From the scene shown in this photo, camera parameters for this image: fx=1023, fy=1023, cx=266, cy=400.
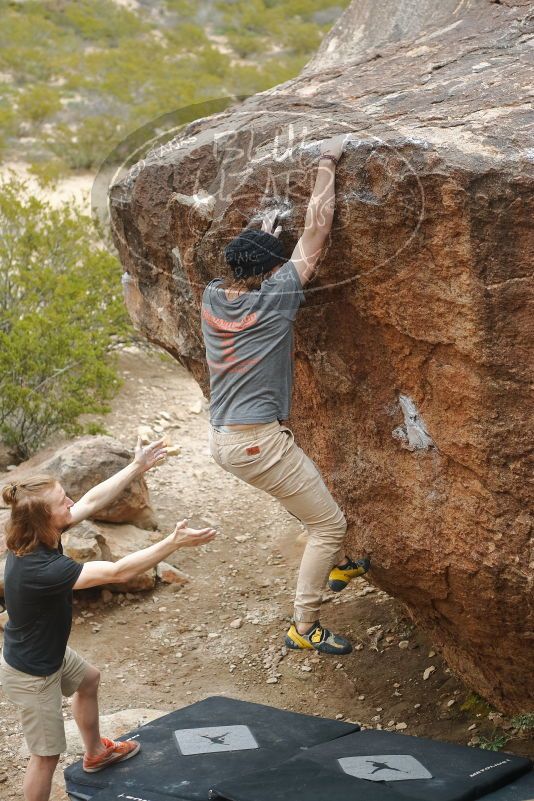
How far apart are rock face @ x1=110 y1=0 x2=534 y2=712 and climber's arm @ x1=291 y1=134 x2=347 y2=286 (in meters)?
0.05

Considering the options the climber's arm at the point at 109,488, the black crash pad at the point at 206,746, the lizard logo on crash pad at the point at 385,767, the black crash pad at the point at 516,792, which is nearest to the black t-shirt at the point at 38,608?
the climber's arm at the point at 109,488

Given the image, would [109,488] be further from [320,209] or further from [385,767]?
[385,767]

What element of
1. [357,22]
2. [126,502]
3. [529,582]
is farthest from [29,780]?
[357,22]

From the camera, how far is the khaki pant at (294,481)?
12.8ft

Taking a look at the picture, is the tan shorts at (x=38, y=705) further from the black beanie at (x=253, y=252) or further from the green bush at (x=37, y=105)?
the green bush at (x=37, y=105)

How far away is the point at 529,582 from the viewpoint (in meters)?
3.67

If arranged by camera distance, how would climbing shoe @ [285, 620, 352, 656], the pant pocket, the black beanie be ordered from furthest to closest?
climbing shoe @ [285, 620, 352, 656] < the pant pocket < the black beanie

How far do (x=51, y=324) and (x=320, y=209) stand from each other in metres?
4.62

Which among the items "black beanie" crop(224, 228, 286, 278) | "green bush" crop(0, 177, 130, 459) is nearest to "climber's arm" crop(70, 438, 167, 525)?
"black beanie" crop(224, 228, 286, 278)

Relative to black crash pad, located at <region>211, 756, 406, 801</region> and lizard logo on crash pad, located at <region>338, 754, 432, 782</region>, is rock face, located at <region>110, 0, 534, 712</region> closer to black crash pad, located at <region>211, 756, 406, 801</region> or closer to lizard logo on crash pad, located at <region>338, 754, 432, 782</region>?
lizard logo on crash pad, located at <region>338, 754, 432, 782</region>

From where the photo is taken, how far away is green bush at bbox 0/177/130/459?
25.4 ft

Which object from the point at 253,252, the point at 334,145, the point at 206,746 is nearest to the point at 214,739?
the point at 206,746

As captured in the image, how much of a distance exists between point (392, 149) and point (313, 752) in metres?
2.06

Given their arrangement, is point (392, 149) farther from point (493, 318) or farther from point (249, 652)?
point (249, 652)
